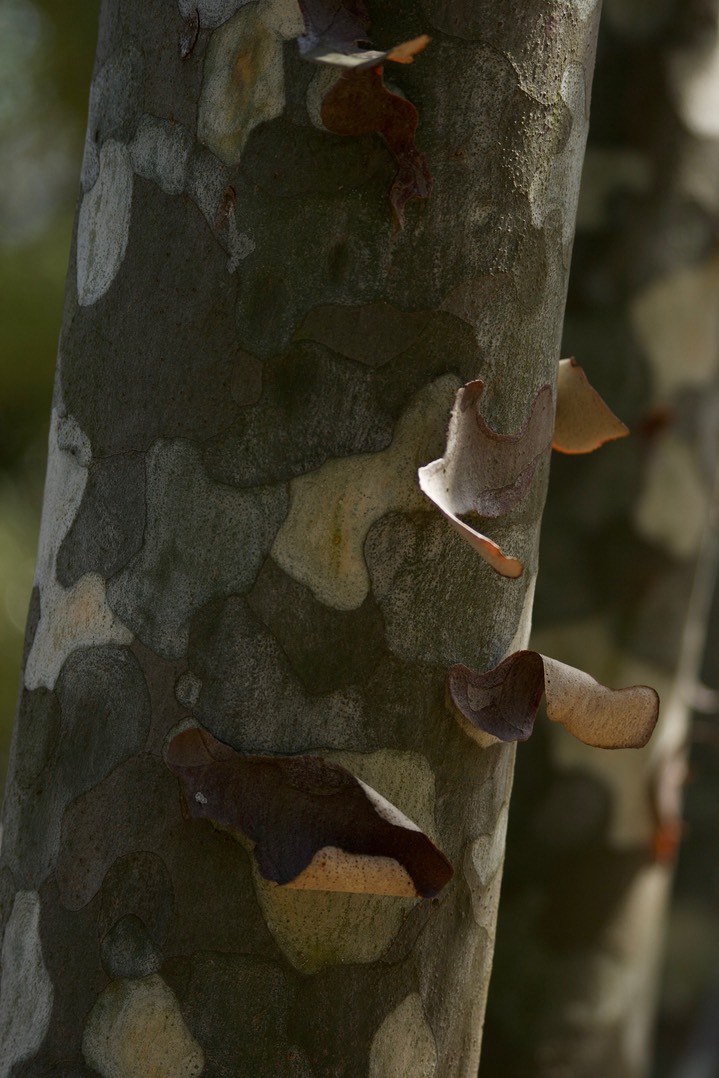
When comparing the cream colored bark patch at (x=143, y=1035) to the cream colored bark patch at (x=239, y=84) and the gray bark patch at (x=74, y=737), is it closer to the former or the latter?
the gray bark patch at (x=74, y=737)

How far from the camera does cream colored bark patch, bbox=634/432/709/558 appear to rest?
1.26 metres

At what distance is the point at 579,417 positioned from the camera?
49cm

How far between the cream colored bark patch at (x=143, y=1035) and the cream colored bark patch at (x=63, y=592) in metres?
0.12

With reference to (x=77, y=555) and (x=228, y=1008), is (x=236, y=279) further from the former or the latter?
(x=228, y=1008)

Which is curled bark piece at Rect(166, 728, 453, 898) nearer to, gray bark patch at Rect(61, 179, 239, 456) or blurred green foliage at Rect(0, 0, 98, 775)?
gray bark patch at Rect(61, 179, 239, 456)

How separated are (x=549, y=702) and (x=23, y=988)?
0.22 metres

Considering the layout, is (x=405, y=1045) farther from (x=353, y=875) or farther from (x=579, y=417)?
(x=579, y=417)

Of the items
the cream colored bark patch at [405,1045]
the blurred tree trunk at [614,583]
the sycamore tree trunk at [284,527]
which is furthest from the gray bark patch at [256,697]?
the blurred tree trunk at [614,583]

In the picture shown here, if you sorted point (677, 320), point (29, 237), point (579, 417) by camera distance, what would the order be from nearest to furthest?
point (579, 417), point (677, 320), point (29, 237)

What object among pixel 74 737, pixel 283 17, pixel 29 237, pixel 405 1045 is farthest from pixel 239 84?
pixel 29 237

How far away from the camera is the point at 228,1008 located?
1.28 feet

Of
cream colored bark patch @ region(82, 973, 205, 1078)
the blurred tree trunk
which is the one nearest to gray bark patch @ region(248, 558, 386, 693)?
cream colored bark patch @ region(82, 973, 205, 1078)

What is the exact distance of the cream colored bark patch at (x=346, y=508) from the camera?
0.40m

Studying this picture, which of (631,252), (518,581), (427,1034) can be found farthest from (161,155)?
(631,252)
